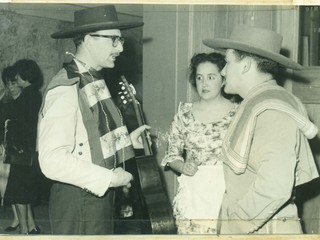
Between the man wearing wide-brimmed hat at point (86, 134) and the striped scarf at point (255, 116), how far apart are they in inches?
13.5

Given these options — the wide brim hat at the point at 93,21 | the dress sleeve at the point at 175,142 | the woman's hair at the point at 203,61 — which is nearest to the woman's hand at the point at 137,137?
the dress sleeve at the point at 175,142

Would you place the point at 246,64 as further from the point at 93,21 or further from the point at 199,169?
the point at 93,21

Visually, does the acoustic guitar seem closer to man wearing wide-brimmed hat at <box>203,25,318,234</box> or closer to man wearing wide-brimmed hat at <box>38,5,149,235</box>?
man wearing wide-brimmed hat at <box>38,5,149,235</box>

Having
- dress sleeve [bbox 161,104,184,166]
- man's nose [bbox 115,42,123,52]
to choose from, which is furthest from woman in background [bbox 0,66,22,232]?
dress sleeve [bbox 161,104,184,166]

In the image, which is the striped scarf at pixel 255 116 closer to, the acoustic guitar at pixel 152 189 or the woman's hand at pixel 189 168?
the woman's hand at pixel 189 168

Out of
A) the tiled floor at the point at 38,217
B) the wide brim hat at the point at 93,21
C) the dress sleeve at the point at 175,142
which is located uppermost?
the wide brim hat at the point at 93,21

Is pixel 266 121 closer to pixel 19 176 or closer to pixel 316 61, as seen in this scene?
pixel 316 61

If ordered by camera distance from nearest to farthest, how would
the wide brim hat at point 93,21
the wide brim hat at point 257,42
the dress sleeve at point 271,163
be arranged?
1. the dress sleeve at point 271,163
2. the wide brim hat at point 257,42
3. the wide brim hat at point 93,21

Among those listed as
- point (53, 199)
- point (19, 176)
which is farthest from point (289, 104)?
point (19, 176)

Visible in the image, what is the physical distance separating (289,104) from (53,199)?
0.85 meters

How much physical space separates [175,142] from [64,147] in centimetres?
40

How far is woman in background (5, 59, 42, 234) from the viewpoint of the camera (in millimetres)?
1416

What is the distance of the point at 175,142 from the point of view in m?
1.47

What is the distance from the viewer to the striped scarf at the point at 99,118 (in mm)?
1344
